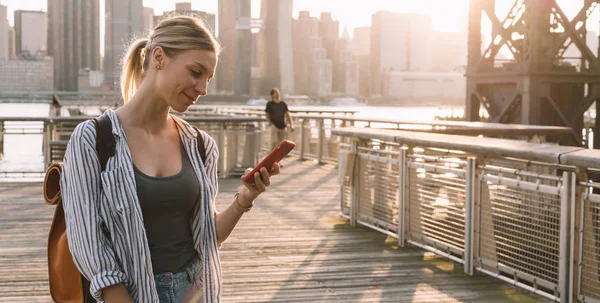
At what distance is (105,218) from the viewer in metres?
2.42

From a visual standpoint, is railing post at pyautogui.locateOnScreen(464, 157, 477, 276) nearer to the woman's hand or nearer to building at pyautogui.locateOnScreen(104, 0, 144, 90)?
the woman's hand

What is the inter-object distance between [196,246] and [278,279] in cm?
430

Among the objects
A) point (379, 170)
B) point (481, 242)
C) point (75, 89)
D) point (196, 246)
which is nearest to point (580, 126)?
point (379, 170)

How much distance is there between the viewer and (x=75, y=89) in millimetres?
137625

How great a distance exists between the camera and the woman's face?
2.53 metres

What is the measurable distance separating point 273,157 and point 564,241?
3684 mm

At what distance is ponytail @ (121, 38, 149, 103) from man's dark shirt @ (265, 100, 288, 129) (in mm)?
14599

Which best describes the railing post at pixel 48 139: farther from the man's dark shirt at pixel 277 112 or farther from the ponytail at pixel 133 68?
the ponytail at pixel 133 68

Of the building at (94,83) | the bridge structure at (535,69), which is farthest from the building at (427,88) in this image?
the bridge structure at (535,69)

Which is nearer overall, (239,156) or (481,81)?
(239,156)

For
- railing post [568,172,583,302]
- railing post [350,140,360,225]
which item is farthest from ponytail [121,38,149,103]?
railing post [350,140,360,225]

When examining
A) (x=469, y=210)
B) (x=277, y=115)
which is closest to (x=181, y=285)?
(x=469, y=210)

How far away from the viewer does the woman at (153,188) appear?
2395mm

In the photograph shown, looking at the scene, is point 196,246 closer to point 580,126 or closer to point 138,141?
point 138,141
